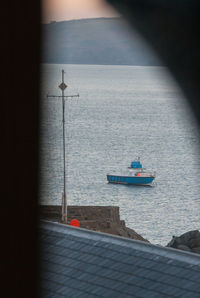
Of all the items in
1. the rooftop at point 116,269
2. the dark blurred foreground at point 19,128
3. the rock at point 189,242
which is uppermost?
the dark blurred foreground at point 19,128

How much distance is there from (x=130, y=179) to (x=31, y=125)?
56.2 metres

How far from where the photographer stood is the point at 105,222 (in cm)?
2653

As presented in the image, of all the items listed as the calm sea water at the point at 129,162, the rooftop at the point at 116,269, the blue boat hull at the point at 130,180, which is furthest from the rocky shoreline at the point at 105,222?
the blue boat hull at the point at 130,180

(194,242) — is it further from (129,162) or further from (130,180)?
(129,162)

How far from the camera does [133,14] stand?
112 cm

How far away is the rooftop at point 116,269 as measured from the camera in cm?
458

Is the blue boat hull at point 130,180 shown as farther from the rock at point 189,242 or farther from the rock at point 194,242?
the rock at point 194,242

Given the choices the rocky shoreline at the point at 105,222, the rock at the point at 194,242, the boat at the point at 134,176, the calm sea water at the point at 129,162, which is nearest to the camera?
the rocky shoreline at the point at 105,222

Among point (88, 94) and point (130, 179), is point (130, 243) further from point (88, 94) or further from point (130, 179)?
point (88, 94)

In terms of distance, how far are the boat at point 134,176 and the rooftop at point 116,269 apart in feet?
164

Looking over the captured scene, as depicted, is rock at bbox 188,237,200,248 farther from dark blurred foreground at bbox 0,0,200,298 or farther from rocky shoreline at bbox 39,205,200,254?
dark blurred foreground at bbox 0,0,200,298

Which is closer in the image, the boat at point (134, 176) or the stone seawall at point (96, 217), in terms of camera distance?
the stone seawall at point (96, 217)

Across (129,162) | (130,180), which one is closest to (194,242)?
(130,180)

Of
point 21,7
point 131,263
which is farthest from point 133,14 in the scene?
point 131,263
